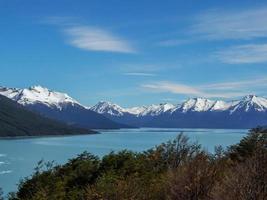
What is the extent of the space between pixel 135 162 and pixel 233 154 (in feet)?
59.0

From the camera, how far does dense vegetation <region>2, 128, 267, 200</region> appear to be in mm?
34375

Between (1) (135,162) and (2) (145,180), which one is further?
(1) (135,162)

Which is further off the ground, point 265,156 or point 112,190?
Answer: point 265,156

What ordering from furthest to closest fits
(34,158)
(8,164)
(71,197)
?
(34,158) < (8,164) < (71,197)

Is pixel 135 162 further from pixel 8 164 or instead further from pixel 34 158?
pixel 34 158

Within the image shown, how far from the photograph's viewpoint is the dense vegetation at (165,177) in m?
34.4

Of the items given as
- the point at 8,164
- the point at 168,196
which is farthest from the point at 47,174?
the point at 8,164

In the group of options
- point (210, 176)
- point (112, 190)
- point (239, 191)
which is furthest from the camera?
point (210, 176)

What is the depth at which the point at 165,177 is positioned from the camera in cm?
5356

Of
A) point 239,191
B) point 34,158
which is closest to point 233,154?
point 239,191

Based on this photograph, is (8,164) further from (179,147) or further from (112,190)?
(112,190)

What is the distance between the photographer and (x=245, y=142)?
265 feet

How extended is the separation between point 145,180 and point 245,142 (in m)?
27.1

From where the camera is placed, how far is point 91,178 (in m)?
67.9
